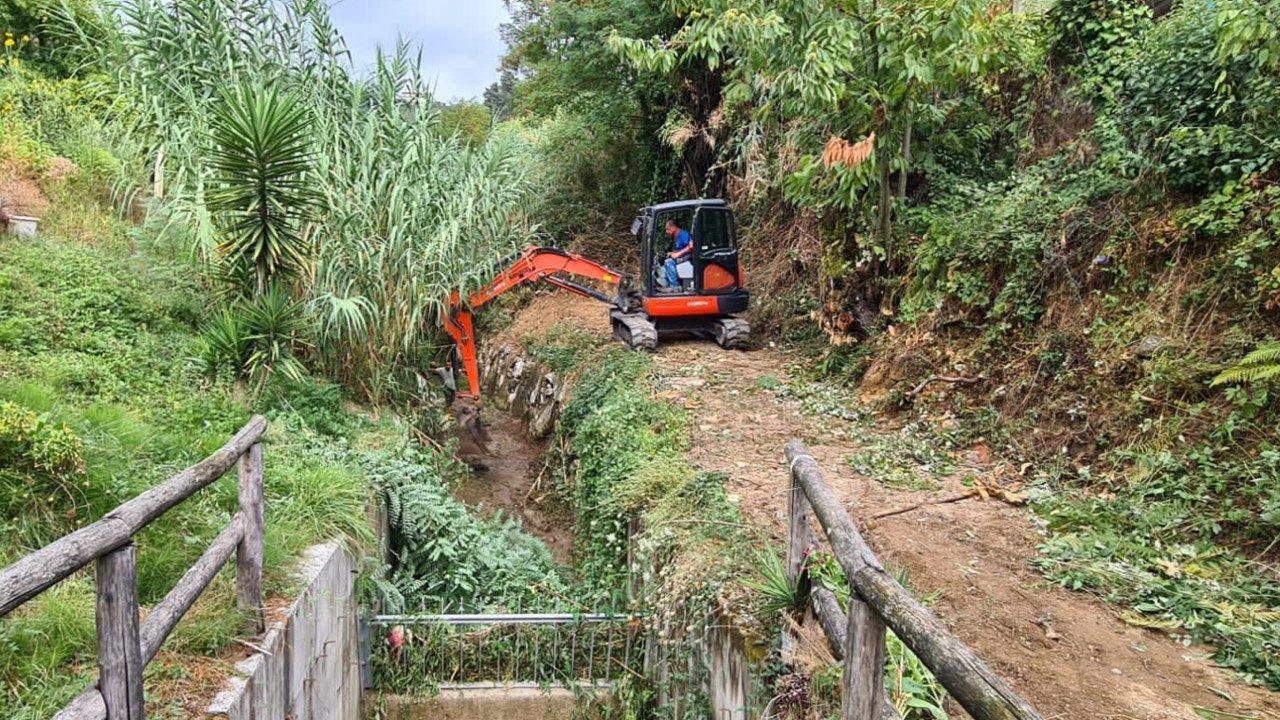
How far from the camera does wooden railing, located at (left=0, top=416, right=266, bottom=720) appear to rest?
1.63 m

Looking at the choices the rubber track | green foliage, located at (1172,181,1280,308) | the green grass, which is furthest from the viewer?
the rubber track

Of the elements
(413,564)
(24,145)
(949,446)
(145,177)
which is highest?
(24,145)

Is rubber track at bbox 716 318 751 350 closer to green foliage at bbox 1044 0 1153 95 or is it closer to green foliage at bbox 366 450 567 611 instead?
green foliage at bbox 366 450 567 611

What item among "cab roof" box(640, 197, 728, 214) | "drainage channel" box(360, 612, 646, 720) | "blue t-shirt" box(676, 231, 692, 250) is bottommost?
"drainage channel" box(360, 612, 646, 720)

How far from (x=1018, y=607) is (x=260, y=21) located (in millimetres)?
7934

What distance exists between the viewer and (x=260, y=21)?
6914mm

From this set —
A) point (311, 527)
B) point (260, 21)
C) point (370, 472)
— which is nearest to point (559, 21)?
point (260, 21)

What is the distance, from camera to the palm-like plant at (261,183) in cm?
554

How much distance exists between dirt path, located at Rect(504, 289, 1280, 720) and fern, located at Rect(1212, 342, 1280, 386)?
4.32 ft

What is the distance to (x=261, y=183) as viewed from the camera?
5.75 meters

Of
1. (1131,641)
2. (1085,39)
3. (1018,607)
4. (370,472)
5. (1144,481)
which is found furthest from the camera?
(1085,39)

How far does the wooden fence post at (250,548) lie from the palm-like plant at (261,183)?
3.22 meters

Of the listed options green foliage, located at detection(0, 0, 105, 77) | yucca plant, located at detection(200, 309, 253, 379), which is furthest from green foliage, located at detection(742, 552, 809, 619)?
green foliage, located at detection(0, 0, 105, 77)

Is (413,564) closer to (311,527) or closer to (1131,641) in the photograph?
(311,527)
